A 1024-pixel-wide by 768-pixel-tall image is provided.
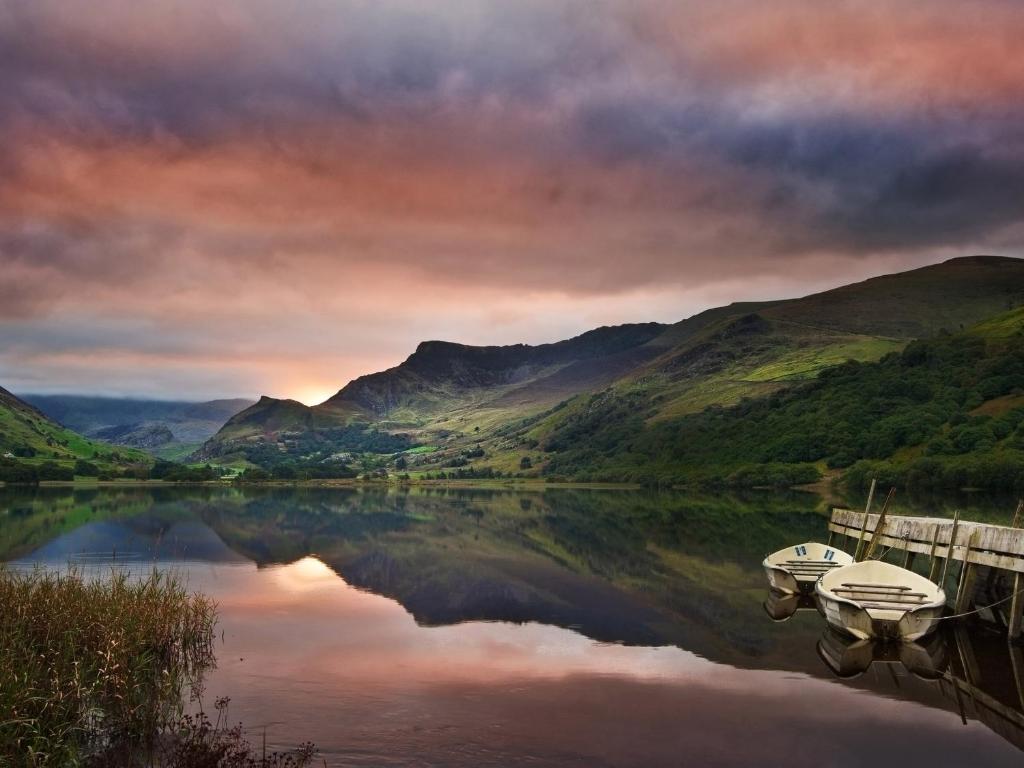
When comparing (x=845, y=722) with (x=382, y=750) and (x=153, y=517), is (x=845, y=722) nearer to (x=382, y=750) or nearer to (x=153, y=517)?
(x=382, y=750)

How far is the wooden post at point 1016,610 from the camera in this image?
97.8ft

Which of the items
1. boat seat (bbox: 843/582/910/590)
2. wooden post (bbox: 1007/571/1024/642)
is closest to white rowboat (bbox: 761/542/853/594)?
boat seat (bbox: 843/582/910/590)

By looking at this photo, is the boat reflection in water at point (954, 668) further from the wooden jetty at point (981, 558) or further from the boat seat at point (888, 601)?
the boat seat at point (888, 601)

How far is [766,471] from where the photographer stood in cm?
18675

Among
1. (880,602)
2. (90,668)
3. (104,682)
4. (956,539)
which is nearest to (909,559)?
(956,539)

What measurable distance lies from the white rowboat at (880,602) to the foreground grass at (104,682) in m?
21.2

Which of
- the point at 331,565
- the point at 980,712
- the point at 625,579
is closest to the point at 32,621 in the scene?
the point at 980,712

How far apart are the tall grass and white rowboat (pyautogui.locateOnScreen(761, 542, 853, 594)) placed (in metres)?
29.5

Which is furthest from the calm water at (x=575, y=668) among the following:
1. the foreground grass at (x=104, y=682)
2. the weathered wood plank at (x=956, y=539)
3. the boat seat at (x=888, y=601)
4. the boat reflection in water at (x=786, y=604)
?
the weathered wood plank at (x=956, y=539)

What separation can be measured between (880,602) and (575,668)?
13244mm

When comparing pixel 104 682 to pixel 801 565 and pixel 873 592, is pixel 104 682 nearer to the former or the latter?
pixel 873 592

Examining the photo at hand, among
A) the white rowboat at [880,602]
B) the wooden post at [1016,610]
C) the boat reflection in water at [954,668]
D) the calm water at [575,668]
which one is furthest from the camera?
the wooden post at [1016,610]

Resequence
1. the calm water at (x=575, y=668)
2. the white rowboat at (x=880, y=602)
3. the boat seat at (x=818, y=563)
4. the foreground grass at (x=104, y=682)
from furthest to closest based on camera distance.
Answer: the boat seat at (x=818, y=563) < the white rowboat at (x=880, y=602) < the calm water at (x=575, y=668) < the foreground grass at (x=104, y=682)

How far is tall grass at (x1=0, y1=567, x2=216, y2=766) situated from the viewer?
1662 centimetres
